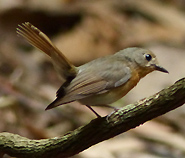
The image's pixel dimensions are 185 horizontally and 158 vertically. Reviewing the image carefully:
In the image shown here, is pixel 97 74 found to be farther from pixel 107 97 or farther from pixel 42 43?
pixel 42 43

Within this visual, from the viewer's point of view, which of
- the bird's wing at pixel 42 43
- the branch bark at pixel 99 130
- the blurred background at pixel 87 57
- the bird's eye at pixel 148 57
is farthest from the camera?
the blurred background at pixel 87 57

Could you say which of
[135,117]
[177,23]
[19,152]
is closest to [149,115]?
[135,117]

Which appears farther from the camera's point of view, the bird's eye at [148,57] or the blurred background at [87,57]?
the blurred background at [87,57]

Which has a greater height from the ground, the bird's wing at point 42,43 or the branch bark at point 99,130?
the bird's wing at point 42,43

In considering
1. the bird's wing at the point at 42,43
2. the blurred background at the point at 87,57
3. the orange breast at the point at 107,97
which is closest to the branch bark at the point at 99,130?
the orange breast at the point at 107,97

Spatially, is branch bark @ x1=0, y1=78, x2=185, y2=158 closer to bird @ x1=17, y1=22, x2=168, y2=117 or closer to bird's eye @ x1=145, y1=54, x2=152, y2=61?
bird @ x1=17, y1=22, x2=168, y2=117

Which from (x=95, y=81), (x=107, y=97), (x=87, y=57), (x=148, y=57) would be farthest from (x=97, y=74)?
(x=87, y=57)

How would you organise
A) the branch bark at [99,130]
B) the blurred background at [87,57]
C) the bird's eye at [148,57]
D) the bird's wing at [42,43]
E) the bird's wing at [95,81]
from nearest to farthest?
the branch bark at [99,130]
the bird's wing at [42,43]
the bird's wing at [95,81]
the bird's eye at [148,57]
the blurred background at [87,57]

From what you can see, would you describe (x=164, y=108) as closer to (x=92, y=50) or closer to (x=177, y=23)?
(x=92, y=50)

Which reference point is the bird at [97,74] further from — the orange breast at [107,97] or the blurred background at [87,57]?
the blurred background at [87,57]
